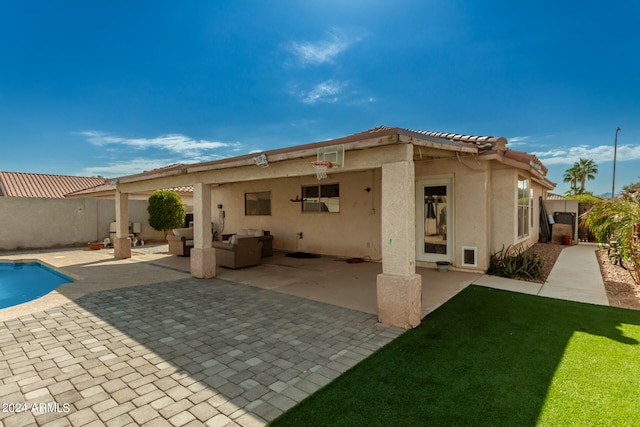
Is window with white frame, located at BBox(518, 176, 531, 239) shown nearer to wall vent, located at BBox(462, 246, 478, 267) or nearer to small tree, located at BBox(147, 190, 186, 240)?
wall vent, located at BBox(462, 246, 478, 267)

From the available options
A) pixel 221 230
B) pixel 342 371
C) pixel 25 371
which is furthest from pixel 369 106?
pixel 25 371

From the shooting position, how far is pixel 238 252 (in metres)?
9.60

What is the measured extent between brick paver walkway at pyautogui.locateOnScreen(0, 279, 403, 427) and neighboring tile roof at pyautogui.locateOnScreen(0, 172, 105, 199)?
71.6 ft

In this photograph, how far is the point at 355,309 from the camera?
5734mm

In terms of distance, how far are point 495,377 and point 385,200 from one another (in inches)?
106

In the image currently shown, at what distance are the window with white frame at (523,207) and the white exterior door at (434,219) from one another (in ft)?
9.03

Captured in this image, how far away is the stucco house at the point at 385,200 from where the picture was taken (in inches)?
192

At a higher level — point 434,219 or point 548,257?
point 434,219

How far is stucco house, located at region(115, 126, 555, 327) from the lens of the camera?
488cm

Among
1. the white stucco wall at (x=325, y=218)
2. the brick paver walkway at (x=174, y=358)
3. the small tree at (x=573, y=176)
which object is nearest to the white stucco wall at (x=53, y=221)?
the white stucco wall at (x=325, y=218)

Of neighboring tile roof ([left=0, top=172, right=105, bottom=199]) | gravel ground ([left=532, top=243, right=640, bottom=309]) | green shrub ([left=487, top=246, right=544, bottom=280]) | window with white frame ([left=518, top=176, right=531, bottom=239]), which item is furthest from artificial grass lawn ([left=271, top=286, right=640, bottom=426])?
neighboring tile roof ([left=0, top=172, right=105, bottom=199])

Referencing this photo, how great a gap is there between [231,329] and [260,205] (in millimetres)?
10104

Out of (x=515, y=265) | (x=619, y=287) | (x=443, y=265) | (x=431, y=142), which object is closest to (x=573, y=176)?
(x=619, y=287)

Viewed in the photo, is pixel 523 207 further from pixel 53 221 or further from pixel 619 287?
pixel 53 221
